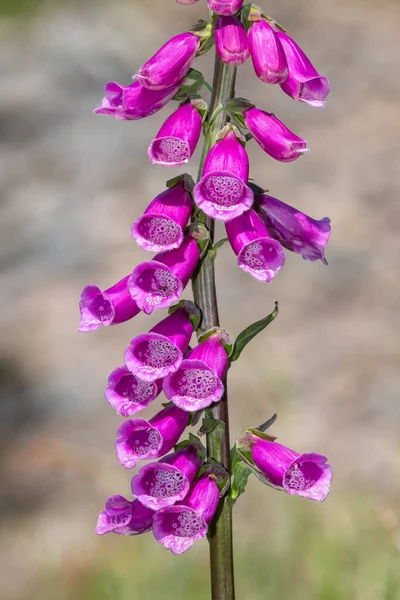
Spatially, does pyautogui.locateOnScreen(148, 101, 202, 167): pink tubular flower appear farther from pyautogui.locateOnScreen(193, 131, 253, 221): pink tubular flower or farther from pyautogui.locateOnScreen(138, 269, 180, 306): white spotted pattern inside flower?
pyautogui.locateOnScreen(138, 269, 180, 306): white spotted pattern inside flower

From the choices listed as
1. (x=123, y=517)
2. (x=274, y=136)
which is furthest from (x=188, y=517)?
(x=274, y=136)

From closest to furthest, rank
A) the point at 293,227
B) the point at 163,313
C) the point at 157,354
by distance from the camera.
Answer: the point at 157,354 → the point at 293,227 → the point at 163,313

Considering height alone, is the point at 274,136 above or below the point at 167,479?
above

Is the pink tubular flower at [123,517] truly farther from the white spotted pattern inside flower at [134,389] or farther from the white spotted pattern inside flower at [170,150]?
the white spotted pattern inside flower at [170,150]

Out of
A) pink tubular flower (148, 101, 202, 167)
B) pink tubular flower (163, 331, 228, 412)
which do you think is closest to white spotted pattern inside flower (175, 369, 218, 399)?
pink tubular flower (163, 331, 228, 412)

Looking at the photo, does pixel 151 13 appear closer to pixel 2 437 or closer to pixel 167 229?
pixel 2 437

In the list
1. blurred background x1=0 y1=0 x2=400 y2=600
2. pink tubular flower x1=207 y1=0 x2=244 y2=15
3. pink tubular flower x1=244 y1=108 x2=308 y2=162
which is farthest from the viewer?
blurred background x1=0 y1=0 x2=400 y2=600

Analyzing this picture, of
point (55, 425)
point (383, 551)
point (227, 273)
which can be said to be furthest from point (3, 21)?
point (383, 551)

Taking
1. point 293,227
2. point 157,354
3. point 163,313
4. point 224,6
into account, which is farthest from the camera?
point 163,313

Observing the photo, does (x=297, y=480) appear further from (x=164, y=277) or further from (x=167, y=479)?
(x=164, y=277)
